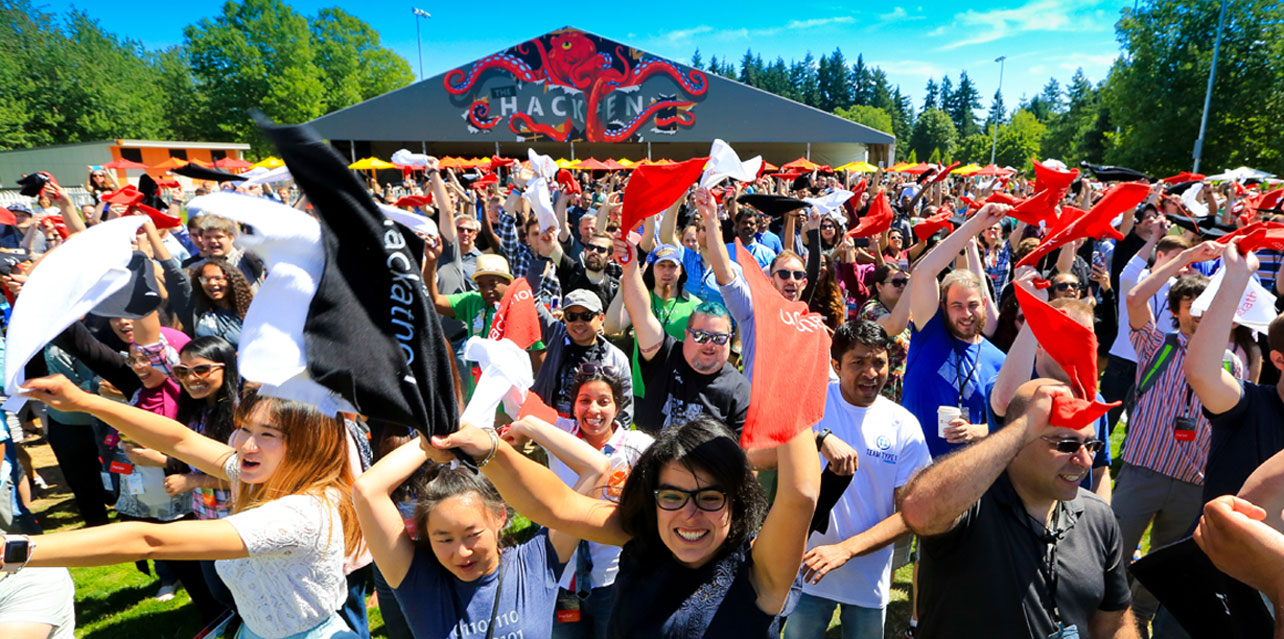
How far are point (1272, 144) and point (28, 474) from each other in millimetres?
37235

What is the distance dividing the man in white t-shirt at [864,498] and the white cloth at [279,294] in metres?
2.15

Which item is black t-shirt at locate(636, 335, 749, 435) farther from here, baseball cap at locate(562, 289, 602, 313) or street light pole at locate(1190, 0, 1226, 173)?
street light pole at locate(1190, 0, 1226, 173)

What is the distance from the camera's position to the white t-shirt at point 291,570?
2.36 m

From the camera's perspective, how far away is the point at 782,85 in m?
113

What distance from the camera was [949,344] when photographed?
3965 millimetres

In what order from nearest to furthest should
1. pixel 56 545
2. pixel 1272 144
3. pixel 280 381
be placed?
pixel 280 381, pixel 56 545, pixel 1272 144

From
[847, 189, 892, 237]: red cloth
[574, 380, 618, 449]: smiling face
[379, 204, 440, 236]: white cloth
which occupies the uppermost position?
[379, 204, 440, 236]: white cloth

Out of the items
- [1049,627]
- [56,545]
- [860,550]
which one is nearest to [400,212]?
[56,545]

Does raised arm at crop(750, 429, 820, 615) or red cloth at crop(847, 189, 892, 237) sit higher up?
red cloth at crop(847, 189, 892, 237)

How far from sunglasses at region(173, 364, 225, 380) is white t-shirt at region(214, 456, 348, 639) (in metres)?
1.60

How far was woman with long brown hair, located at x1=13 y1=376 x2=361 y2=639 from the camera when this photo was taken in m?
2.29

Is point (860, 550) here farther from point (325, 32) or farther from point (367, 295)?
point (325, 32)

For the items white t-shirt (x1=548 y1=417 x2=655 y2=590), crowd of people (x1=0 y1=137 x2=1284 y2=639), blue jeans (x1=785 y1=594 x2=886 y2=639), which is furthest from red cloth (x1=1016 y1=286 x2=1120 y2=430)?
white t-shirt (x1=548 y1=417 x2=655 y2=590)

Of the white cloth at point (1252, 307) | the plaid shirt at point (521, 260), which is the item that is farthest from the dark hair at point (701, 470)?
the plaid shirt at point (521, 260)
